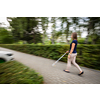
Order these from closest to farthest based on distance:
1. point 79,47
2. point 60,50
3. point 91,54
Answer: point 91,54
point 79,47
point 60,50

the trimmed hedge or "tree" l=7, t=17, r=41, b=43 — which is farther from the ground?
"tree" l=7, t=17, r=41, b=43

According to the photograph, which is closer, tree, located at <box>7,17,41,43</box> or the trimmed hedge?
the trimmed hedge

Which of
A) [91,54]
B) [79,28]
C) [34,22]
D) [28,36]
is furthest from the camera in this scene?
[28,36]

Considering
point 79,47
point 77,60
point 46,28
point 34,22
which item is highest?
point 34,22

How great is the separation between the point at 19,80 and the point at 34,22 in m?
10.6

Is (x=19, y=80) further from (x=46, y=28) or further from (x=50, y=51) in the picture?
(x=46, y=28)

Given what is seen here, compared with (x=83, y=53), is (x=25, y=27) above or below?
above

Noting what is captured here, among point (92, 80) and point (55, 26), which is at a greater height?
point (55, 26)

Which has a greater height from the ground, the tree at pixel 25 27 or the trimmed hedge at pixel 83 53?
the tree at pixel 25 27

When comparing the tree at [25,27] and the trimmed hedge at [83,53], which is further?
the tree at [25,27]

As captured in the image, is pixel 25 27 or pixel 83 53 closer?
pixel 83 53

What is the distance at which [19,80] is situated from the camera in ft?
6.53

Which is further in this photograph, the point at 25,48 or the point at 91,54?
the point at 25,48

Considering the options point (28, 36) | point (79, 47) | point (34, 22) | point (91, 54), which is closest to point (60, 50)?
Answer: point (79, 47)
